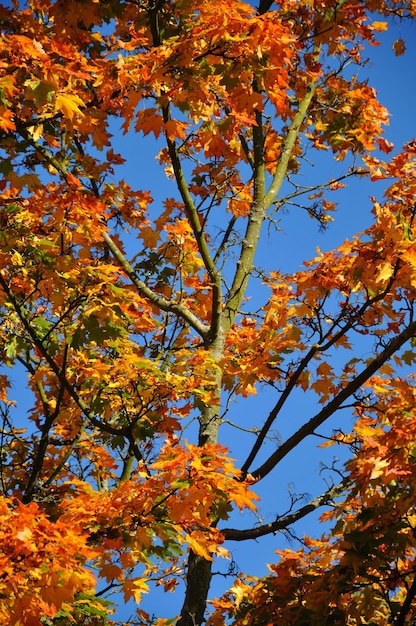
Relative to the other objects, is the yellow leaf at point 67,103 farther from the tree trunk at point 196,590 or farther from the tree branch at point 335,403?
the tree trunk at point 196,590

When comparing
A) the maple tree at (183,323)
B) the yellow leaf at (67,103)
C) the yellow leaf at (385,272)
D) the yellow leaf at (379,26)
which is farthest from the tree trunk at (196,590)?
the yellow leaf at (379,26)

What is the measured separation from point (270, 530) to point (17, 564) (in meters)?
2.94

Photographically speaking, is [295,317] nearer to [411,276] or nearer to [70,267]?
[411,276]

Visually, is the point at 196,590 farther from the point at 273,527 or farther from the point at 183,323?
the point at 183,323

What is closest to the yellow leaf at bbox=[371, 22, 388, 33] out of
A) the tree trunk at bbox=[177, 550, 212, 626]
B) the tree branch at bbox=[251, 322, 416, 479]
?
the tree branch at bbox=[251, 322, 416, 479]

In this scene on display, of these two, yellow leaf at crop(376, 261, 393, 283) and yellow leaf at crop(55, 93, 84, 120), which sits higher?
yellow leaf at crop(55, 93, 84, 120)

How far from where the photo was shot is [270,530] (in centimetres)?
602

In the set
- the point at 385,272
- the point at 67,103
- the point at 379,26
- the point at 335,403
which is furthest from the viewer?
the point at 379,26

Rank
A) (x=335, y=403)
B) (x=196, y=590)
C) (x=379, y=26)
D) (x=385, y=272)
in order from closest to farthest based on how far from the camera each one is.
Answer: (x=385, y=272) → (x=196, y=590) → (x=335, y=403) → (x=379, y=26)

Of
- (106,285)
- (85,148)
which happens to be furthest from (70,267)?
(85,148)

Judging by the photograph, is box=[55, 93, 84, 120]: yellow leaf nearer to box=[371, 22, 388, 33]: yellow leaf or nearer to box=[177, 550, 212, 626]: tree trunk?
box=[177, 550, 212, 626]: tree trunk

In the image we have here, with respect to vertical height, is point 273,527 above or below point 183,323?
below

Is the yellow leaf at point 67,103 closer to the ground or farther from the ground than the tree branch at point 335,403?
farther from the ground

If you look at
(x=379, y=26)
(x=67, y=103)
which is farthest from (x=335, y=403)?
(x=379, y=26)
